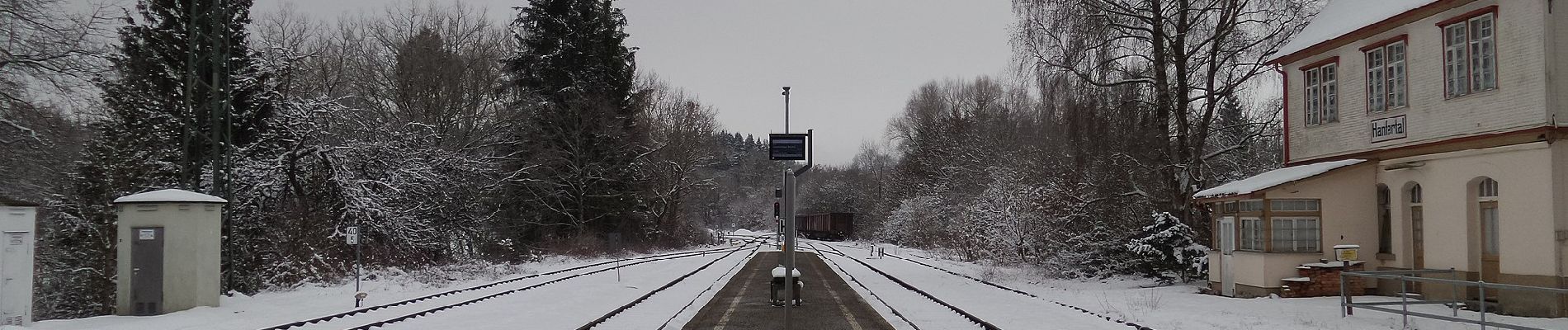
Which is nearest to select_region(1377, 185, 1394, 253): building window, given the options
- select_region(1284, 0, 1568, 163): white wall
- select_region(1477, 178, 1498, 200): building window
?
select_region(1284, 0, 1568, 163): white wall

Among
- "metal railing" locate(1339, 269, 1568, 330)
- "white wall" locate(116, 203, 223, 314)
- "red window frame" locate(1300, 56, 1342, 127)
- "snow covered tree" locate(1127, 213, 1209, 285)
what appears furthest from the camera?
"snow covered tree" locate(1127, 213, 1209, 285)

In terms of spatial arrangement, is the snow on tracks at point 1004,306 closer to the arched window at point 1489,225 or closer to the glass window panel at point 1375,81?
the arched window at point 1489,225

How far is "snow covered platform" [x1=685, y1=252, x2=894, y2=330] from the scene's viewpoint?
16031 millimetres

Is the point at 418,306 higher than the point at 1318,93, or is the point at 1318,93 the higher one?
the point at 1318,93

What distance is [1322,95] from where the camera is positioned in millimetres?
19250

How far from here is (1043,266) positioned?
2778 centimetres

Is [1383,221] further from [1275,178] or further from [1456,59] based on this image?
[1456,59]

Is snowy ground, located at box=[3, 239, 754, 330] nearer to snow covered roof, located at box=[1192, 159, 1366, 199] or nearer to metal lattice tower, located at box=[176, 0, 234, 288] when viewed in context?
metal lattice tower, located at box=[176, 0, 234, 288]

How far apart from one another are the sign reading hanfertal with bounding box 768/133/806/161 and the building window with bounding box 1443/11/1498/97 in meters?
10.2

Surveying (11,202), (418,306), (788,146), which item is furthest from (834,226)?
(11,202)

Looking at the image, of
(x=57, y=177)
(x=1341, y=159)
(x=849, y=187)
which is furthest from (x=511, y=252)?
(x=849, y=187)

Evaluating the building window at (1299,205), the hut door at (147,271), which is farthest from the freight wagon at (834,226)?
the hut door at (147,271)

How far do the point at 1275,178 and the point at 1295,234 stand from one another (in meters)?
1.14

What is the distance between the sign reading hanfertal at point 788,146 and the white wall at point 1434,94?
10049mm
